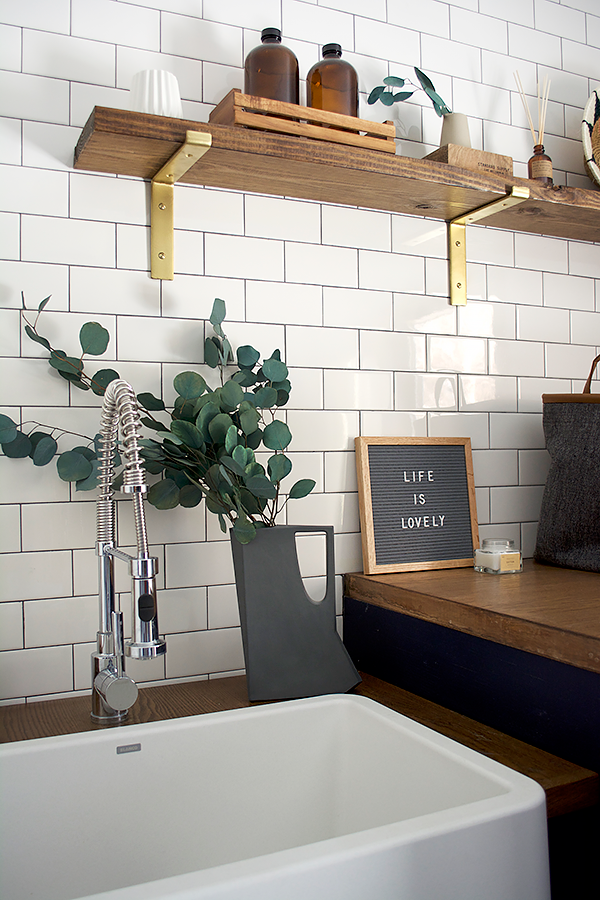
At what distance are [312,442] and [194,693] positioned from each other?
0.52 meters

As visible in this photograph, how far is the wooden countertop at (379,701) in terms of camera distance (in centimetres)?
92

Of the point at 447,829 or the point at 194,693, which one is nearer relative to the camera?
the point at 447,829

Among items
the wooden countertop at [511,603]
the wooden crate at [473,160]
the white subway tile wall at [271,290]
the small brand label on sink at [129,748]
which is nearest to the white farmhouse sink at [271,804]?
the small brand label on sink at [129,748]

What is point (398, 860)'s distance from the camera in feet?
2.34

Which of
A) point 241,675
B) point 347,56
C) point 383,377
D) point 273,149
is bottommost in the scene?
point 241,675

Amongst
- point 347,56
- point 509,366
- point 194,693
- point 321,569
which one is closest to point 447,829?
point 194,693

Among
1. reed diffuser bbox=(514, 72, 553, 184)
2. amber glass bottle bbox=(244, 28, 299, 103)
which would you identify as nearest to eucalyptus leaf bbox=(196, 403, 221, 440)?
amber glass bottle bbox=(244, 28, 299, 103)

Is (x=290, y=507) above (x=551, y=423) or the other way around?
the other way around

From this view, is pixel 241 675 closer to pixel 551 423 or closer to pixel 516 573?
pixel 516 573

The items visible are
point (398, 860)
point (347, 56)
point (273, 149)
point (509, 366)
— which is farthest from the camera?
point (509, 366)

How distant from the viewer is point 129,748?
103cm

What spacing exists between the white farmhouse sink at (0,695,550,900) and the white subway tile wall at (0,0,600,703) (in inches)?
11.4

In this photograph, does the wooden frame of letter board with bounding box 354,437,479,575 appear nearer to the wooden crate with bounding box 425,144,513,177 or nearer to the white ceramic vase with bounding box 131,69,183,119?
the wooden crate with bounding box 425,144,513,177

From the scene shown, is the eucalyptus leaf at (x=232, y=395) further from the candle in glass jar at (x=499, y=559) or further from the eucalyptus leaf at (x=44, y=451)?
the candle in glass jar at (x=499, y=559)
